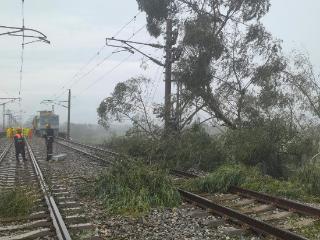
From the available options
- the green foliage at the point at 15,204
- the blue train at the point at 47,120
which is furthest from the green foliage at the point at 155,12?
the blue train at the point at 47,120

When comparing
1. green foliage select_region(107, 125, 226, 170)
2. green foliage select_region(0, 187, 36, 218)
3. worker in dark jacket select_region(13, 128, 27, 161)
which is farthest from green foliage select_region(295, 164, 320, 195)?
worker in dark jacket select_region(13, 128, 27, 161)

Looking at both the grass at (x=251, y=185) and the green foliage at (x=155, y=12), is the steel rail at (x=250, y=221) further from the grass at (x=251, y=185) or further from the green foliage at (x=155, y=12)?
the green foliage at (x=155, y=12)

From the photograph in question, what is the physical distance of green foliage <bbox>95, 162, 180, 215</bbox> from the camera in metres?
10.3

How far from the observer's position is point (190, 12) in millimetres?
26875

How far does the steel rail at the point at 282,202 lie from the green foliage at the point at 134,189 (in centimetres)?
201

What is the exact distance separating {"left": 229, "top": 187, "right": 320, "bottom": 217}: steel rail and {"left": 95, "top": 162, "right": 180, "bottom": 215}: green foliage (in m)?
2.01

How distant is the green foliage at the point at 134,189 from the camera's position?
10.3m

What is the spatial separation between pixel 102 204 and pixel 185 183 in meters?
3.81

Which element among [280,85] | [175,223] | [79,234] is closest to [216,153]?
[280,85]

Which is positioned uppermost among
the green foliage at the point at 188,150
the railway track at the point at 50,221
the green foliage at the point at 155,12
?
the green foliage at the point at 155,12

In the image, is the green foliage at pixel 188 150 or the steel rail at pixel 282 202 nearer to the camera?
the steel rail at pixel 282 202

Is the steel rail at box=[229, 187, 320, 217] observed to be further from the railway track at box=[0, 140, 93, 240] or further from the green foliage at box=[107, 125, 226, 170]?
the green foliage at box=[107, 125, 226, 170]

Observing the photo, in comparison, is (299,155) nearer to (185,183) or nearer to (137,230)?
(185,183)

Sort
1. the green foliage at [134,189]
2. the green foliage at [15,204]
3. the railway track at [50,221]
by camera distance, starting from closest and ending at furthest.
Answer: the railway track at [50,221], the green foliage at [15,204], the green foliage at [134,189]
